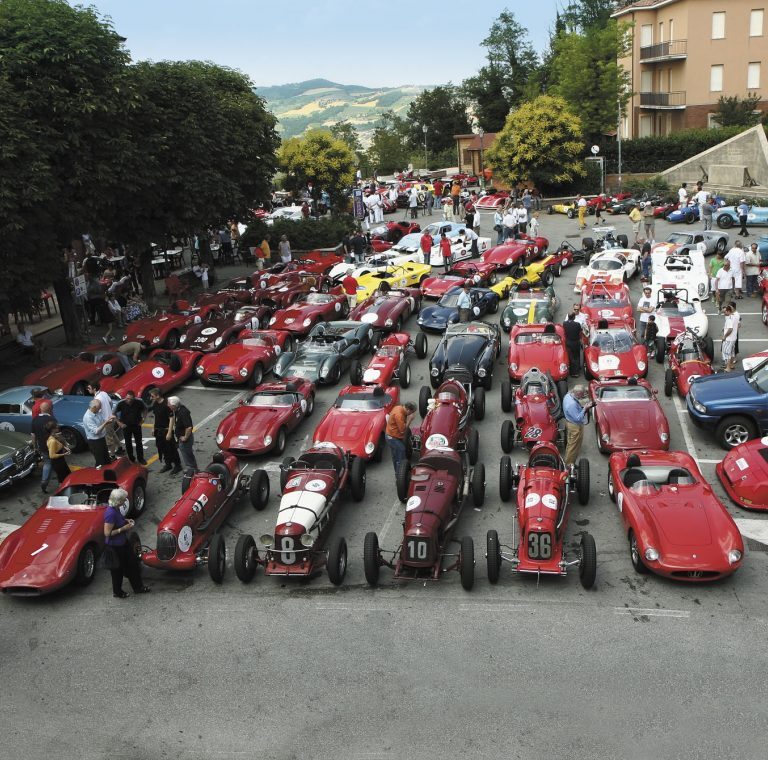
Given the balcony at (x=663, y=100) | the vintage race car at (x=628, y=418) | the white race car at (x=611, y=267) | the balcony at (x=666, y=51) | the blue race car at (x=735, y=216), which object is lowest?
the vintage race car at (x=628, y=418)

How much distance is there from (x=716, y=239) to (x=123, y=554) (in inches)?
945

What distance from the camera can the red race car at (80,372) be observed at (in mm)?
17891

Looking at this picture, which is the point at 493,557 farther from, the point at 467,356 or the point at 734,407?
the point at 467,356

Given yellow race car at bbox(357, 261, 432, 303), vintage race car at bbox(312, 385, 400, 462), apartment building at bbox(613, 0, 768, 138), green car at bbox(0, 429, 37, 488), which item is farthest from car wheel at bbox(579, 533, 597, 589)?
apartment building at bbox(613, 0, 768, 138)

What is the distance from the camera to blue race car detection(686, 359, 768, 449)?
13805 millimetres

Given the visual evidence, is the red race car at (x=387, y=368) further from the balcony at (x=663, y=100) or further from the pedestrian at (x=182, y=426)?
the balcony at (x=663, y=100)

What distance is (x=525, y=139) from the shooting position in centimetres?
4278

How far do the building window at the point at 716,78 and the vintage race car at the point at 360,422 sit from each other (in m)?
44.8

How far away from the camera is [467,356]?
57.2 ft

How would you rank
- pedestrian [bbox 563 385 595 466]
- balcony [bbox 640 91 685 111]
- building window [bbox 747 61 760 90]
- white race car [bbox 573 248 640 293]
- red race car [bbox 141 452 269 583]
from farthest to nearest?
balcony [bbox 640 91 685 111] → building window [bbox 747 61 760 90] → white race car [bbox 573 248 640 293] → pedestrian [bbox 563 385 595 466] → red race car [bbox 141 452 269 583]

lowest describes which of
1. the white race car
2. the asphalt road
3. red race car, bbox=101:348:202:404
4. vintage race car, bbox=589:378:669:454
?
the asphalt road

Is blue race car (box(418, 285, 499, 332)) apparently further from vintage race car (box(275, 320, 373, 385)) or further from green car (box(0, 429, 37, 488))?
green car (box(0, 429, 37, 488))

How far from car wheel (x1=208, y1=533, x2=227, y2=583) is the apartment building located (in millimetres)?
48042

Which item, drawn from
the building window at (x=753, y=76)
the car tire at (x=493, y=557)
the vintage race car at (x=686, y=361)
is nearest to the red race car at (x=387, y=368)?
the vintage race car at (x=686, y=361)
